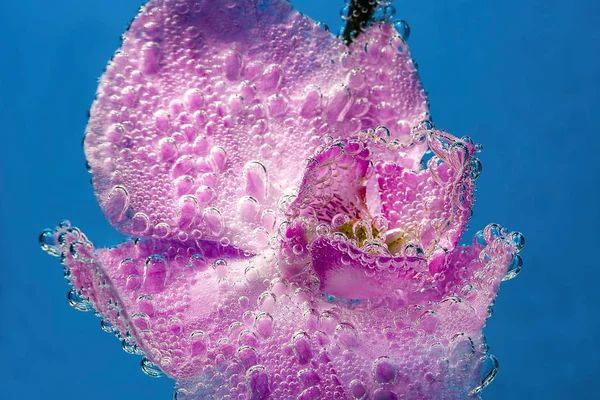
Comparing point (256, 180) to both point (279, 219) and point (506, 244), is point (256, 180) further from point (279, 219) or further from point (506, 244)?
point (506, 244)

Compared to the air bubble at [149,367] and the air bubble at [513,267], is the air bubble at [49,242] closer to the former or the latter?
the air bubble at [149,367]

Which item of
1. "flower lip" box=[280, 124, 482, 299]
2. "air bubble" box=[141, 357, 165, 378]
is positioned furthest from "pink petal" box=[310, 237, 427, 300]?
"air bubble" box=[141, 357, 165, 378]

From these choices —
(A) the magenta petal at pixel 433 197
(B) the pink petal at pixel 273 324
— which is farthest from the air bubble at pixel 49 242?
(A) the magenta petal at pixel 433 197

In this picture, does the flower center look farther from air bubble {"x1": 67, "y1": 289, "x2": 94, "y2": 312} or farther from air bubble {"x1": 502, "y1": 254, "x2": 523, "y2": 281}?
air bubble {"x1": 67, "y1": 289, "x2": 94, "y2": 312}

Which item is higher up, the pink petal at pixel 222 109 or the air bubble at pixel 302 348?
the pink petal at pixel 222 109

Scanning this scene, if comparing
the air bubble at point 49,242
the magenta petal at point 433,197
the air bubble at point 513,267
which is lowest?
the air bubble at point 49,242

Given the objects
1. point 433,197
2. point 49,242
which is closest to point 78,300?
point 49,242
